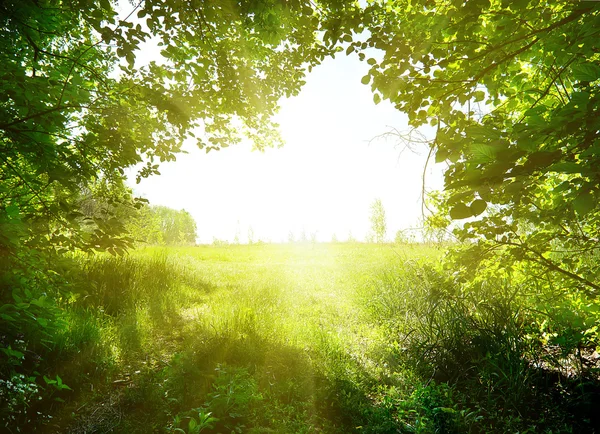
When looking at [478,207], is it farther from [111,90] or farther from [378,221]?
[378,221]

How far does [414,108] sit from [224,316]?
13.5 ft

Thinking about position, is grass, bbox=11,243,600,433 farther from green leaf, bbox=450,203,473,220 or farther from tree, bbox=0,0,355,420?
green leaf, bbox=450,203,473,220

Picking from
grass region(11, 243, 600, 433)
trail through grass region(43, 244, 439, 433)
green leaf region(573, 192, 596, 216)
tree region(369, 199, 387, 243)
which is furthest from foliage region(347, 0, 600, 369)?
tree region(369, 199, 387, 243)

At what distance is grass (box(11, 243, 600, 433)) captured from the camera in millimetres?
2697

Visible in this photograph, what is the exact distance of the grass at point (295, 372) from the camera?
270 cm

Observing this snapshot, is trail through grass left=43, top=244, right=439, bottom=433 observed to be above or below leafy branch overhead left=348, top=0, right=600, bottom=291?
below

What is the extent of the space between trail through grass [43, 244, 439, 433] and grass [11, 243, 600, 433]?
0.05 feet

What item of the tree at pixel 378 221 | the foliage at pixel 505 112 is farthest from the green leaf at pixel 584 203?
the tree at pixel 378 221

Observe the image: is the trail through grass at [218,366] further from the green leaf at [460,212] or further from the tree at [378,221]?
the tree at [378,221]

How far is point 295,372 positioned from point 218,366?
0.99 meters

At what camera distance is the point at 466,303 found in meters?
5.15

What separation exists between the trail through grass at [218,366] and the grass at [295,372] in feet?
0.05

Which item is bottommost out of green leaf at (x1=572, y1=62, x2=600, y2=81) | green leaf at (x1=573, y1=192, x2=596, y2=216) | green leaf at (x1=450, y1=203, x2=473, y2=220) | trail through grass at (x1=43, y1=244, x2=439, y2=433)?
trail through grass at (x1=43, y1=244, x2=439, y2=433)

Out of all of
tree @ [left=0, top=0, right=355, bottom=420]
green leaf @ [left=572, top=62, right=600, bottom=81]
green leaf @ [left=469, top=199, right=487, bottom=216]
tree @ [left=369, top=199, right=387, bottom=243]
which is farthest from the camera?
tree @ [left=369, top=199, right=387, bottom=243]
